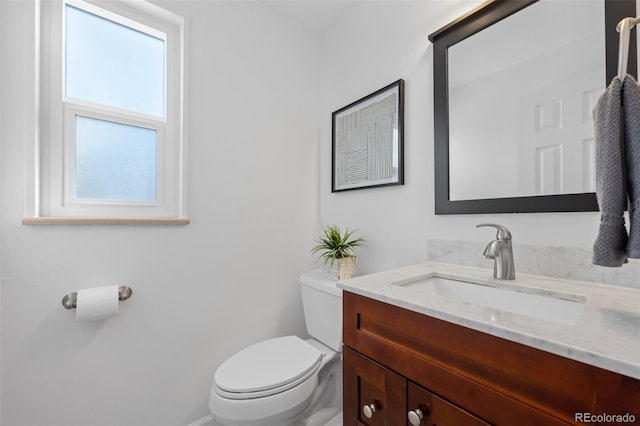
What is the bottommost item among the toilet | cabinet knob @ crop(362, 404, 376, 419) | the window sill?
the toilet

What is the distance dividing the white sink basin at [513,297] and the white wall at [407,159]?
0.19 meters

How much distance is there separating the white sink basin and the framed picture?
0.53 m

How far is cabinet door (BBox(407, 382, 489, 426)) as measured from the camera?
566 mm

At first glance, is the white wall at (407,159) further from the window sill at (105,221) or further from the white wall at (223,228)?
the window sill at (105,221)

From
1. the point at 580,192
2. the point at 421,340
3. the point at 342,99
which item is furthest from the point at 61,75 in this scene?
the point at 580,192

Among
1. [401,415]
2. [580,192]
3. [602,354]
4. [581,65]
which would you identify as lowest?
[401,415]

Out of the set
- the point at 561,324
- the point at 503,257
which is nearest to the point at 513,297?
the point at 503,257

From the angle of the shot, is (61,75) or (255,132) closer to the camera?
(61,75)

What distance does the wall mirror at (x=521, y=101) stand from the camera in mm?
833

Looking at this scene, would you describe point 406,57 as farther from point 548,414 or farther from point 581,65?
point 548,414

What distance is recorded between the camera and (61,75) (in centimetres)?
111

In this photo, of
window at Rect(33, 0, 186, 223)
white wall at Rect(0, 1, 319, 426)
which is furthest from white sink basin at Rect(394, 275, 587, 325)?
window at Rect(33, 0, 186, 223)

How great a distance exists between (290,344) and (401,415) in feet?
2.39

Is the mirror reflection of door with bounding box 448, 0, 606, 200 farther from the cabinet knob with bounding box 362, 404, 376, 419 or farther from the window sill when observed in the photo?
the window sill
